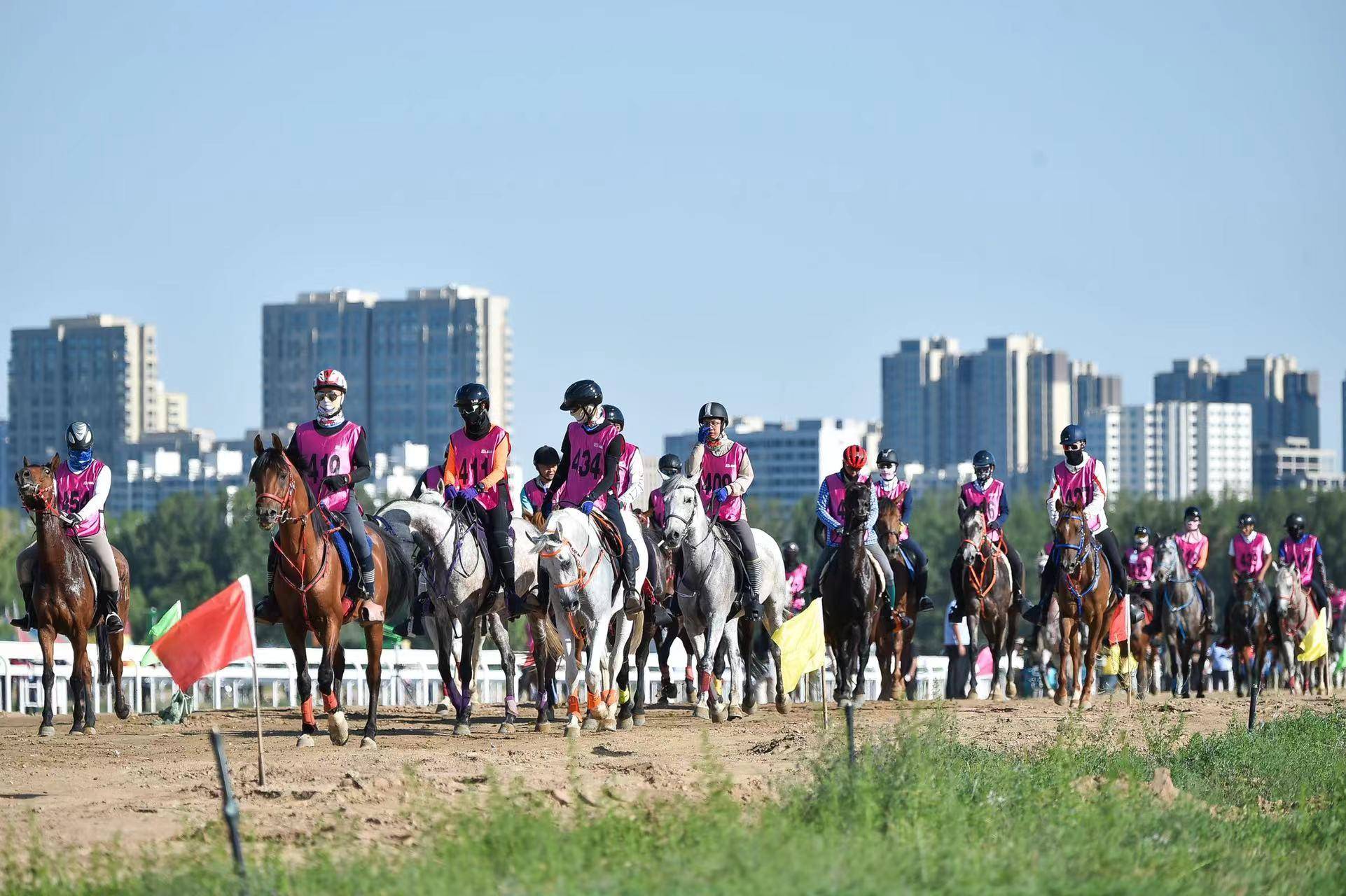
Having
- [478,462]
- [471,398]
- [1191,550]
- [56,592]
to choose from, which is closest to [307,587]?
[478,462]

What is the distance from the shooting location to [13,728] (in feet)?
78.2

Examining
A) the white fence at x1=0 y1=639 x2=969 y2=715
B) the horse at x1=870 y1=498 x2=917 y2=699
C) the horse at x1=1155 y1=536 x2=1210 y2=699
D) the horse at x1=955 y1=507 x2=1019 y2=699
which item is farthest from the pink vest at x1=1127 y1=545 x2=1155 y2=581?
the horse at x1=870 y1=498 x2=917 y2=699

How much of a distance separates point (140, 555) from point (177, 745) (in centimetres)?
9334

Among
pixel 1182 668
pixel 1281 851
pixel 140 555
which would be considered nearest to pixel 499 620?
pixel 1281 851

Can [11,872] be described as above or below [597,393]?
below

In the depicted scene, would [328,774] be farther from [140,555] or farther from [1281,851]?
[140,555]

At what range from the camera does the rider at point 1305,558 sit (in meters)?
35.6

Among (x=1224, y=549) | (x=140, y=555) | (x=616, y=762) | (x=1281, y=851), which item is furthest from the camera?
(x=140, y=555)

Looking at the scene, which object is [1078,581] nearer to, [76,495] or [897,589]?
[897,589]

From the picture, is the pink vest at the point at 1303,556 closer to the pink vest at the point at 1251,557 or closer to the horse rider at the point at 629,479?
the pink vest at the point at 1251,557

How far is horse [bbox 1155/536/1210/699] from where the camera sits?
36.0 m

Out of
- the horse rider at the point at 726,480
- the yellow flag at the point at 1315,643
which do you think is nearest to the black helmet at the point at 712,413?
the horse rider at the point at 726,480

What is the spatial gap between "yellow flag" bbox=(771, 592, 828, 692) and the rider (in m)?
17.3

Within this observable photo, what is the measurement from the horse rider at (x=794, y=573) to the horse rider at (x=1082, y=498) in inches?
208
